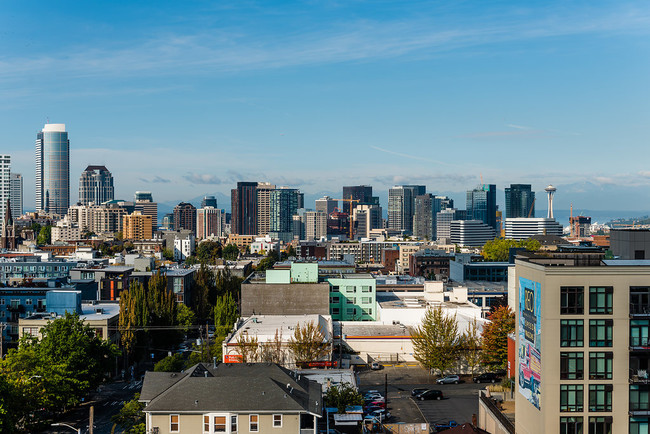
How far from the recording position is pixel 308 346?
57812 mm

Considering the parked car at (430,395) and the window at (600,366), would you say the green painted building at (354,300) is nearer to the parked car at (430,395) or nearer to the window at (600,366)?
the parked car at (430,395)

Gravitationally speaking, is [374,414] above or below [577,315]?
below

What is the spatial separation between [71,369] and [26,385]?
6.87 m

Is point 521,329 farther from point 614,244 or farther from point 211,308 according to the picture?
point 211,308

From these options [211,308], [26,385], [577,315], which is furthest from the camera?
[211,308]

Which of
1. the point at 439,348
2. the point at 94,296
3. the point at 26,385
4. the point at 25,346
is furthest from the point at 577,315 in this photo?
the point at 94,296

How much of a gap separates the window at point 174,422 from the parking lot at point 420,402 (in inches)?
697

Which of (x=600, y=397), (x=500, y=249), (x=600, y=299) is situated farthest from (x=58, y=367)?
(x=500, y=249)

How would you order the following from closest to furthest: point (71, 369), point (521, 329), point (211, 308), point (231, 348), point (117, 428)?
point (521, 329) < point (117, 428) < point (71, 369) < point (231, 348) < point (211, 308)

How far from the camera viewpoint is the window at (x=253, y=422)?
33938 millimetres

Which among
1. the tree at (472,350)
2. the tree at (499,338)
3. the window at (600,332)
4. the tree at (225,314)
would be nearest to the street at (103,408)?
Result: the tree at (225,314)

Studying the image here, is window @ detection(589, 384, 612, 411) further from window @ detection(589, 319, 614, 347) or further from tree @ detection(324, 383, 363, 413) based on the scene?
tree @ detection(324, 383, 363, 413)

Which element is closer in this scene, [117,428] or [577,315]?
[577,315]

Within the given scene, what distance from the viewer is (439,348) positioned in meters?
60.1
